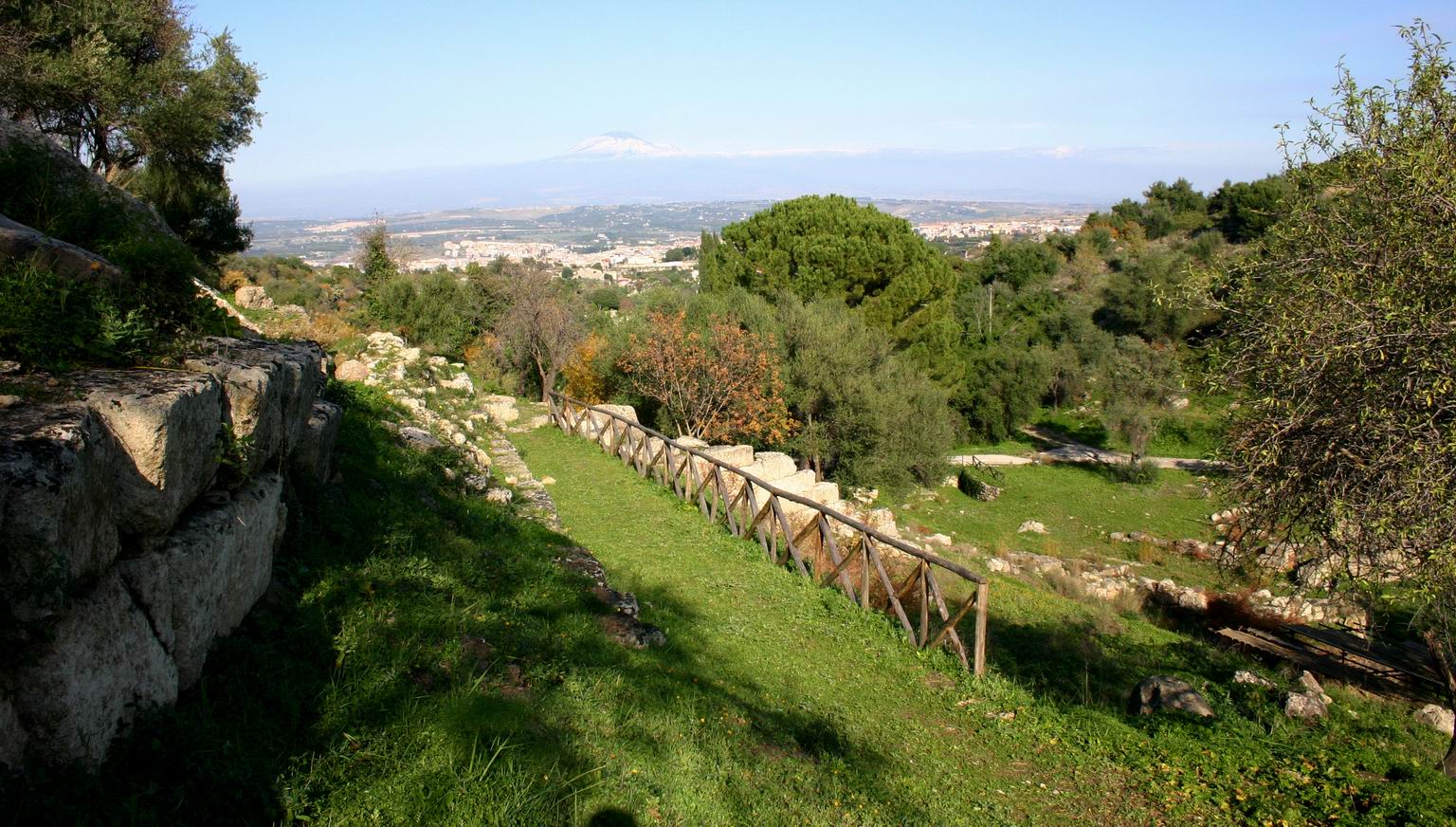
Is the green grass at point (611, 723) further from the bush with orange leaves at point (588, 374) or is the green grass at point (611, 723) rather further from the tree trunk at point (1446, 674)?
the bush with orange leaves at point (588, 374)

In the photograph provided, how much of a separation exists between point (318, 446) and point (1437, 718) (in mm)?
10863

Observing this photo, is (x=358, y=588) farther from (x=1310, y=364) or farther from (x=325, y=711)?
(x=1310, y=364)

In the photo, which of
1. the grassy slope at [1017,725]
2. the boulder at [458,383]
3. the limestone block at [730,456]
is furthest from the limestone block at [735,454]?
the boulder at [458,383]

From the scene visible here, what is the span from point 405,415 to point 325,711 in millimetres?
8305

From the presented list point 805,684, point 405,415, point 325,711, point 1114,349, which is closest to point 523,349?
point 405,415

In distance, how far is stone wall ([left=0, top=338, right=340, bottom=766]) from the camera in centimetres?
243

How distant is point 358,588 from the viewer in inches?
187

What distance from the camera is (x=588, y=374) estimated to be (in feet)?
77.9

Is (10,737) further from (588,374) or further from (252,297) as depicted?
(588,374)

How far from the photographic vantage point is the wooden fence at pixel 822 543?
7637mm

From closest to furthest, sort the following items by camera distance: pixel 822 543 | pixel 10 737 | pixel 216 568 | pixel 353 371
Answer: pixel 10 737, pixel 216 568, pixel 822 543, pixel 353 371

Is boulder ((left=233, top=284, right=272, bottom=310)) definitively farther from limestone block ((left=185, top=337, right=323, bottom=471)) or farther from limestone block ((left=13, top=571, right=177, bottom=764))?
limestone block ((left=13, top=571, right=177, bottom=764))

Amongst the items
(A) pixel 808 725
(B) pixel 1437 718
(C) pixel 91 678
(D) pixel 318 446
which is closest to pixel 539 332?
(D) pixel 318 446

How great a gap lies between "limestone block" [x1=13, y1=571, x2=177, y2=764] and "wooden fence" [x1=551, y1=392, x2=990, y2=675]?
6126 mm
